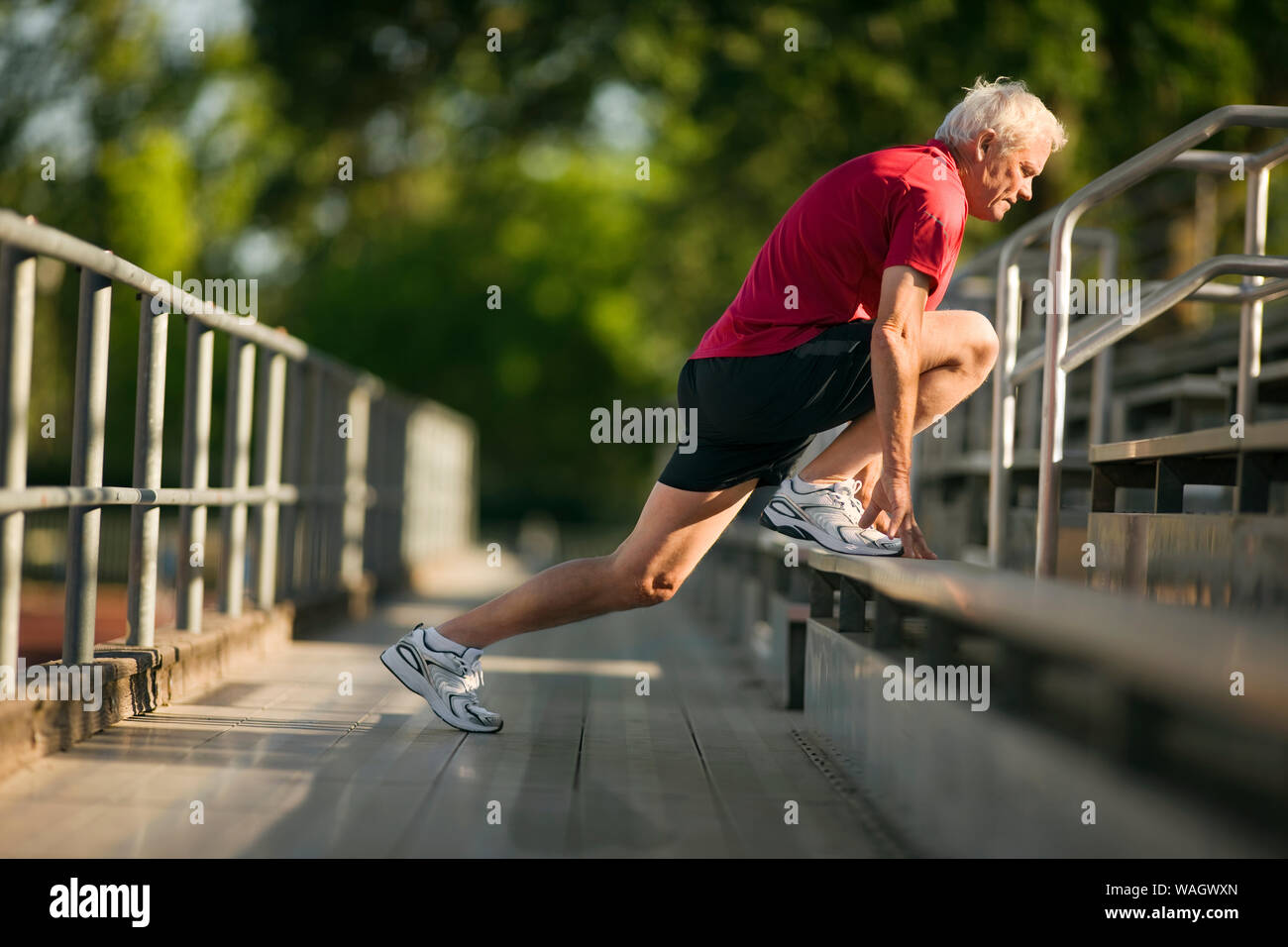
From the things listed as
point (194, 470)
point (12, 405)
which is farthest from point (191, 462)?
point (12, 405)

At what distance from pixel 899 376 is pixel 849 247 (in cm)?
36

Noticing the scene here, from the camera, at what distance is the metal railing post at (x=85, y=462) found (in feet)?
12.7

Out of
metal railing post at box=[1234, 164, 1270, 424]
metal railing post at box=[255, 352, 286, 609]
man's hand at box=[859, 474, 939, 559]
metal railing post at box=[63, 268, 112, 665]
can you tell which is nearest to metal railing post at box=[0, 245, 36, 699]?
metal railing post at box=[63, 268, 112, 665]

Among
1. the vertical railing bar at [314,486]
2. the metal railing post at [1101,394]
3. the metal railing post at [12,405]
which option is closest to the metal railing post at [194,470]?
the metal railing post at [12,405]

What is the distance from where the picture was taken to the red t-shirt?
11.8ft

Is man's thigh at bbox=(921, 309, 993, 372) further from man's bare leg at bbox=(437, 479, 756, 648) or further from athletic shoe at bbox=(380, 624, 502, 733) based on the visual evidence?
athletic shoe at bbox=(380, 624, 502, 733)

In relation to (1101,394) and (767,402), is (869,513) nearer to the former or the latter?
(767,402)

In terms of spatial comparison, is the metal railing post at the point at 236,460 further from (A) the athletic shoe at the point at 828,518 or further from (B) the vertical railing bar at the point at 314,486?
(A) the athletic shoe at the point at 828,518

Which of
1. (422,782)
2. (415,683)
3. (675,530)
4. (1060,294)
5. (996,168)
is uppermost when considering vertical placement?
(996,168)

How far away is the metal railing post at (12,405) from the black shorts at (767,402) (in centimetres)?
158

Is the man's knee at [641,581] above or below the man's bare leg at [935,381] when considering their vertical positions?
below

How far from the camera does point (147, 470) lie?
4.57 meters
